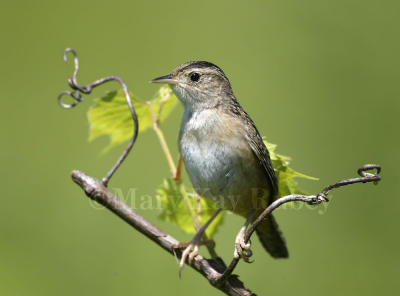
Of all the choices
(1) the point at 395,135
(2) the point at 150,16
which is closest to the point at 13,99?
(2) the point at 150,16

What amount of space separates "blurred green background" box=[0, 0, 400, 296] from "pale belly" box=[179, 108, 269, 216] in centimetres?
97

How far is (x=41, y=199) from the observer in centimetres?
527

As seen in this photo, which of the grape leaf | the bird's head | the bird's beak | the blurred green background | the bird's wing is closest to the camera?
the grape leaf

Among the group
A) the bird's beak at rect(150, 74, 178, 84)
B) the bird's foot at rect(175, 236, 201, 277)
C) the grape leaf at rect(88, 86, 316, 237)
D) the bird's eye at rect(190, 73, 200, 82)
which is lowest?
the bird's foot at rect(175, 236, 201, 277)

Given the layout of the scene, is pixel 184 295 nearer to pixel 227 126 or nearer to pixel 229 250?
pixel 229 250

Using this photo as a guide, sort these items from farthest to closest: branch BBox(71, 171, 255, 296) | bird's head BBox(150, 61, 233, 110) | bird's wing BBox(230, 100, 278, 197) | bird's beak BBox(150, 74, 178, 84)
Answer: bird's head BBox(150, 61, 233, 110), bird's beak BBox(150, 74, 178, 84), bird's wing BBox(230, 100, 278, 197), branch BBox(71, 171, 255, 296)

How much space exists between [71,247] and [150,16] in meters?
3.57

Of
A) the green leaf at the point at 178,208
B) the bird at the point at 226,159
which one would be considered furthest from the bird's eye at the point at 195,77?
the green leaf at the point at 178,208

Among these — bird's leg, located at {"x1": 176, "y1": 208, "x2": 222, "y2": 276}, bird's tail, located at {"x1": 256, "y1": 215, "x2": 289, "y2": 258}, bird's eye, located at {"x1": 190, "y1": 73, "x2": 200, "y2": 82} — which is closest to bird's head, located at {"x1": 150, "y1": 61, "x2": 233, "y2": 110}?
bird's eye, located at {"x1": 190, "y1": 73, "x2": 200, "y2": 82}

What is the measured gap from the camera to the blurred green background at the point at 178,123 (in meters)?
4.73

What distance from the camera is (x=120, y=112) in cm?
304

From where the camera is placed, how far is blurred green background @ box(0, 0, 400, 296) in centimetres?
473

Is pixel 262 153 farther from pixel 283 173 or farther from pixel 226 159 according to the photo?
pixel 283 173

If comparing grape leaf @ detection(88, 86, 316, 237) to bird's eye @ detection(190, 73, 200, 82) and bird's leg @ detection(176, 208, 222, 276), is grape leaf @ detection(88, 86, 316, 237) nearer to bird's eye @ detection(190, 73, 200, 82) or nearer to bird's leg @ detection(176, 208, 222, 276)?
bird's leg @ detection(176, 208, 222, 276)
